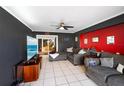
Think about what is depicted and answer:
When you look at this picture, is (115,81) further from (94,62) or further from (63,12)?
(63,12)

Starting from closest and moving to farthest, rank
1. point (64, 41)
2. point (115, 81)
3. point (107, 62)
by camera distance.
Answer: point (115, 81) → point (107, 62) → point (64, 41)

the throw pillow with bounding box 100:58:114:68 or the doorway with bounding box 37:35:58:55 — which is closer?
the throw pillow with bounding box 100:58:114:68

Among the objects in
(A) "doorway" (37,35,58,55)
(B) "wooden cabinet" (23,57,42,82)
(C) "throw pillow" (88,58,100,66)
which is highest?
(A) "doorway" (37,35,58,55)

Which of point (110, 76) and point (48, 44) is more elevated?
point (48, 44)

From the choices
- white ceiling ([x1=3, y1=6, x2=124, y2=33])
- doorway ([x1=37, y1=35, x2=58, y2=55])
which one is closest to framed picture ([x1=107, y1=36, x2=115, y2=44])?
white ceiling ([x1=3, y1=6, x2=124, y2=33])

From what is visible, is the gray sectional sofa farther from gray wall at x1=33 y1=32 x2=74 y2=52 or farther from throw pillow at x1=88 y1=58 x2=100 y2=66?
gray wall at x1=33 y1=32 x2=74 y2=52

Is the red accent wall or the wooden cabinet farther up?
the red accent wall

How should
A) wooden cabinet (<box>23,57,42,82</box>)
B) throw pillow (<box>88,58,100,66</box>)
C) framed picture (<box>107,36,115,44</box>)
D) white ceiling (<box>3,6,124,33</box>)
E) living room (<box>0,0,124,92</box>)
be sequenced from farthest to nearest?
framed picture (<box>107,36,115,44</box>)
throw pillow (<box>88,58,100,66</box>)
wooden cabinet (<box>23,57,42,82</box>)
white ceiling (<box>3,6,124,33</box>)
living room (<box>0,0,124,92</box>)

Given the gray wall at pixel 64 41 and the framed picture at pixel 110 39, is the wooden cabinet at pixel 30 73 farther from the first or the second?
the gray wall at pixel 64 41

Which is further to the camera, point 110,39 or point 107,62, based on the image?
point 110,39

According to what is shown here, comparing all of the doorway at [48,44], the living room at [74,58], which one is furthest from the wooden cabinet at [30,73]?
the doorway at [48,44]

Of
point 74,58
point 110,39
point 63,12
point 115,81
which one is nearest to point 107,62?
point 115,81

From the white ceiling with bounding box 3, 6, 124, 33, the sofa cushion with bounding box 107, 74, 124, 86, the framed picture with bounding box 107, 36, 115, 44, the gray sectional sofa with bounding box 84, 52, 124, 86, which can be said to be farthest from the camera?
the framed picture with bounding box 107, 36, 115, 44
